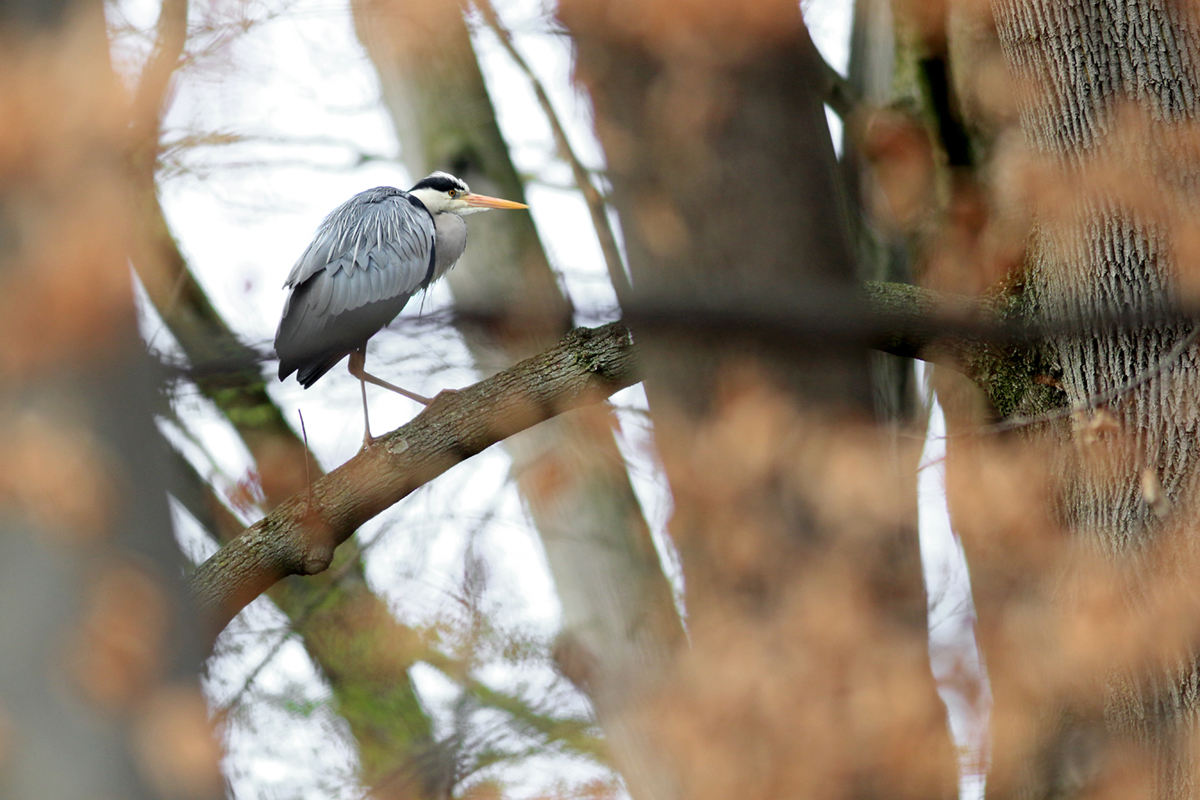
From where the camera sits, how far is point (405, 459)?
9.76 feet

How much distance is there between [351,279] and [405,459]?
1.71 metres

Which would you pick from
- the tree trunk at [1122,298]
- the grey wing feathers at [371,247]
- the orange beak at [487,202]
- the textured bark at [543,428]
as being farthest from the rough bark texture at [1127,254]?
the grey wing feathers at [371,247]

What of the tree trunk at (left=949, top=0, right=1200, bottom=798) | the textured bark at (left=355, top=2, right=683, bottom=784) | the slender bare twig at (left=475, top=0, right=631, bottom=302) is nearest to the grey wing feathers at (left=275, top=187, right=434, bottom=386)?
the textured bark at (left=355, top=2, right=683, bottom=784)

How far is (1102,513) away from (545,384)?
1677mm

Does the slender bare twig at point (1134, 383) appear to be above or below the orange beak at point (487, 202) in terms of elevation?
below

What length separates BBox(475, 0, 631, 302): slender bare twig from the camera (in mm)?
5559

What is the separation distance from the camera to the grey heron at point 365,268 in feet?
14.0

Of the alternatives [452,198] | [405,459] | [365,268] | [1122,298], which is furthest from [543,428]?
[1122,298]

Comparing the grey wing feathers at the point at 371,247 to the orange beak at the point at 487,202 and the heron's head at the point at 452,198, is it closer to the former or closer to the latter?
the heron's head at the point at 452,198

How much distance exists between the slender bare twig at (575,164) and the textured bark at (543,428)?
0.43m

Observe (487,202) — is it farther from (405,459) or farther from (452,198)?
(405,459)

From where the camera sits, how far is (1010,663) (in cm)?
414

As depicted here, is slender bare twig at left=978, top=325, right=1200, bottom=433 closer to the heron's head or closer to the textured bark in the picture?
the textured bark

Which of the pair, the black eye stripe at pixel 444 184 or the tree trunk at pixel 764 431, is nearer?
the tree trunk at pixel 764 431
